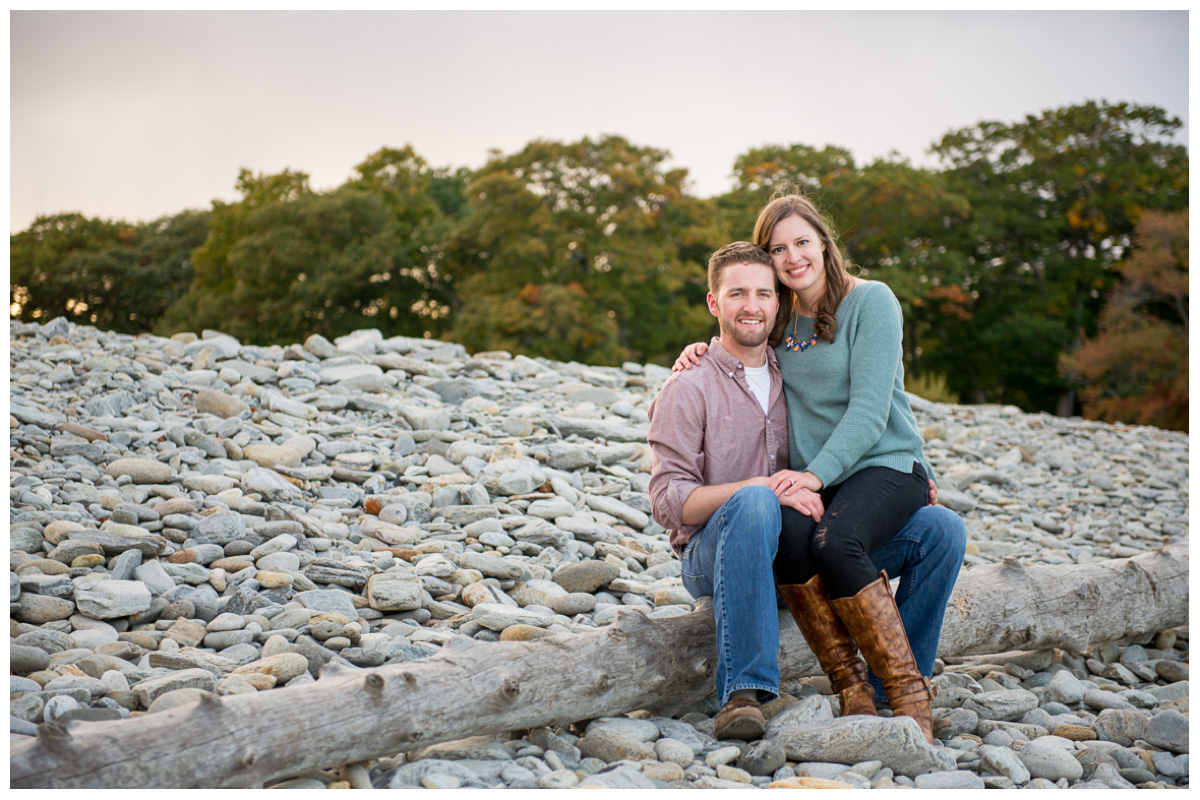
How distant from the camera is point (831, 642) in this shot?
2543 millimetres

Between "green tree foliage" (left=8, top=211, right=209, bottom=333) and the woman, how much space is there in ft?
64.1

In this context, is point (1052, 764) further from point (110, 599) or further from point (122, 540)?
point (122, 540)

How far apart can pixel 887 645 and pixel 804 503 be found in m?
0.45

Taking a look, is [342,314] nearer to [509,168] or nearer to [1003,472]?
[509,168]

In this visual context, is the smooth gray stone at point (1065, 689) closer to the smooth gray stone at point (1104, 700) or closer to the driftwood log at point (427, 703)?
the smooth gray stone at point (1104, 700)

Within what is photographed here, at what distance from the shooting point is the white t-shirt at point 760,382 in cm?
277

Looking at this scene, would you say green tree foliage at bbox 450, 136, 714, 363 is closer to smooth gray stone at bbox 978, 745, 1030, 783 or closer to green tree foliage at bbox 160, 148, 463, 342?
green tree foliage at bbox 160, 148, 463, 342

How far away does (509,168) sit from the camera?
14.7 m

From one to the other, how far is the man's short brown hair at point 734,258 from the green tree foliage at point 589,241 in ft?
35.6

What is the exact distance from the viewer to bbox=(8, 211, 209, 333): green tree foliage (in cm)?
1931

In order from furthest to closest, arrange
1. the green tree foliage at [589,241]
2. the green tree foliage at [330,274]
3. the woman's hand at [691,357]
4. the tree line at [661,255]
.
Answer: the green tree foliage at [330,274]
the tree line at [661,255]
the green tree foliage at [589,241]
the woman's hand at [691,357]

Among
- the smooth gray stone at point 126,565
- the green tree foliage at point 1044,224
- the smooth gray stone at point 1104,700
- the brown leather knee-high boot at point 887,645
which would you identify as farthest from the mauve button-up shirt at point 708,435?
the green tree foliage at point 1044,224

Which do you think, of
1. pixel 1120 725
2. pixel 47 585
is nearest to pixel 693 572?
pixel 1120 725

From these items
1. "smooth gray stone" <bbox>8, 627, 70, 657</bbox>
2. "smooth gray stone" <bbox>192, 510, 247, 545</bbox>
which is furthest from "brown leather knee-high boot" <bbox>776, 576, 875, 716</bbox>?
"smooth gray stone" <bbox>192, 510, 247, 545</bbox>
